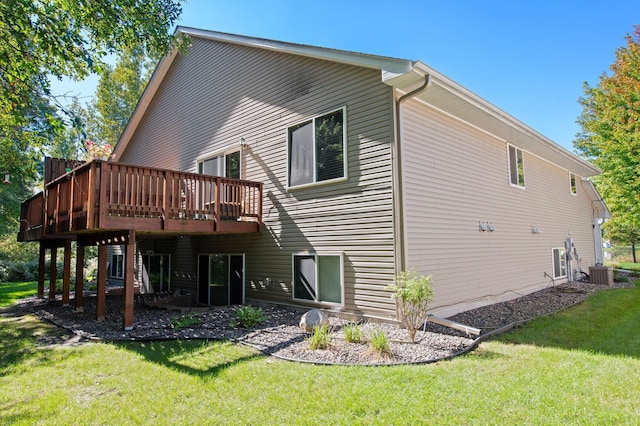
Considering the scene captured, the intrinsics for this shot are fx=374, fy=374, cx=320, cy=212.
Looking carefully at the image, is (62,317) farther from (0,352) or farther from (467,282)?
(467,282)

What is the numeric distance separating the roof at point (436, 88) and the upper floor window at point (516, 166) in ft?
0.75

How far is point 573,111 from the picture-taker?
2728 cm

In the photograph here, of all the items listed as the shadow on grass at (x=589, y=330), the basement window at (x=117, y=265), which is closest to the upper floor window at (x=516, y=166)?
the shadow on grass at (x=589, y=330)

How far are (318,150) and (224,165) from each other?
Answer: 149 inches

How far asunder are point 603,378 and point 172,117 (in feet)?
43.7

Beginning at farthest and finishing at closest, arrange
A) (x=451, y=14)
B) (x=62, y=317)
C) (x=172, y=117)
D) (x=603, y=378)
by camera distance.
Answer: (x=172, y=117) < (x=451, y=14) < (x=62, y=317) < (x=603, y=378)

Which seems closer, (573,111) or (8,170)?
(8,170)

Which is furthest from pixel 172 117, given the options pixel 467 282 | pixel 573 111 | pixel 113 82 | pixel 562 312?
pixel 573 111

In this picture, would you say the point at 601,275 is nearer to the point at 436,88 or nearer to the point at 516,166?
the point at 516,166

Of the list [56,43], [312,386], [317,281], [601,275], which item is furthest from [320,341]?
[601,275]

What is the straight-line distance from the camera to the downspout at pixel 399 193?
6.35m

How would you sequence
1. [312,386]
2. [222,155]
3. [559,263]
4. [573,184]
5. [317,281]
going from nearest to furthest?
[312,386]
[317,281]
[222,155]
[559,263]
[573,184]

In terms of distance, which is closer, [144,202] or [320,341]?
[320,341]

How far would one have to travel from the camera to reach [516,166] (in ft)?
36.1
